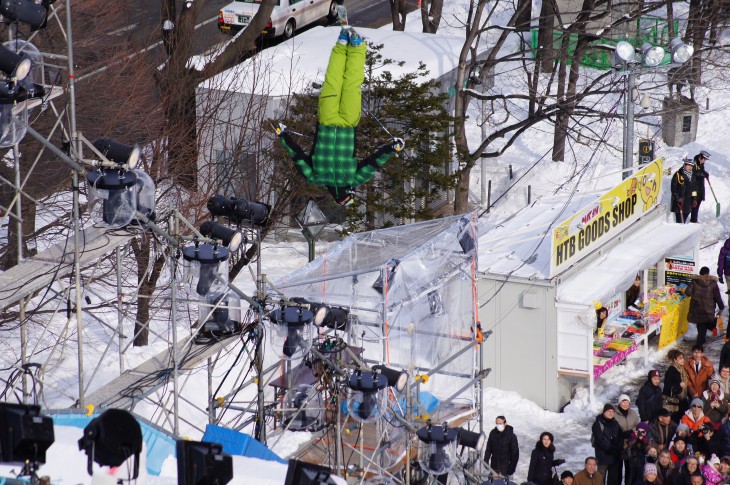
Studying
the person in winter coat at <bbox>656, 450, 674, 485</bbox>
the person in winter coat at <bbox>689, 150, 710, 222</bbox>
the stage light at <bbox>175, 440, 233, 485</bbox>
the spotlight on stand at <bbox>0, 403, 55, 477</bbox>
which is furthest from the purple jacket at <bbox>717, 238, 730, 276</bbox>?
the spotlight on stand at <bbox>0, 403, 55, 477</bbox>

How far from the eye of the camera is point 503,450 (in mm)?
14094

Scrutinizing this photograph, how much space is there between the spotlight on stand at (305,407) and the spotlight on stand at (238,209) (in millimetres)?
1712

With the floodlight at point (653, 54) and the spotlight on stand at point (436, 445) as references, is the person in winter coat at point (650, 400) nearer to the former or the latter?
the spotlight on stand at point (436, 445)

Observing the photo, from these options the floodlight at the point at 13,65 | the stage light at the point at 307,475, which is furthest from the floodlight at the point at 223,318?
the stage light at the point at 307,475

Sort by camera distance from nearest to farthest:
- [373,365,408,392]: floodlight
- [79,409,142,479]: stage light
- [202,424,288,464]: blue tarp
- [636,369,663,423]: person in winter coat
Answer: [79,409,142,479]: stage light < [202,424,288,464]: blue tarp < [373,365,408,392]: floodlight < [636,369,663,423]: person in winter coat

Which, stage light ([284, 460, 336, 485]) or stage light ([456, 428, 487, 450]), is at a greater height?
stage light ([284, 460, 336, 485])

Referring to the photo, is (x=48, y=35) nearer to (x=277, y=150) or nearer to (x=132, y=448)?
(x=277, y=150)

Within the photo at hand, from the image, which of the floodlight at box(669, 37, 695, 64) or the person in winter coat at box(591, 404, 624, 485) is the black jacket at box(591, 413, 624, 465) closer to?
the person in winter coat at box(591, 404, 624, 485)

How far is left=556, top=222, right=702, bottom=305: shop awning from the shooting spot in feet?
56.2

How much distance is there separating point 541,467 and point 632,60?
303 inches

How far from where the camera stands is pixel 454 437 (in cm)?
1132

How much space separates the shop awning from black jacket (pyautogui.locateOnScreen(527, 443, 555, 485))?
3537mm

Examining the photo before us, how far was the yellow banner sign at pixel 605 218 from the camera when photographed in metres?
17.2

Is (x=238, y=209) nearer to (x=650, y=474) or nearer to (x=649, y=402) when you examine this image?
(x=650, y=474)
